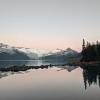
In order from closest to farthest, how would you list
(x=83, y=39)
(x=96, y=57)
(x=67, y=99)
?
(x=67, y=99)
(x=96, y=57)
(x=83, y=39)

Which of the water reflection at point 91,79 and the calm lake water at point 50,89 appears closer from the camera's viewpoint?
the calm lake water at point 50,89

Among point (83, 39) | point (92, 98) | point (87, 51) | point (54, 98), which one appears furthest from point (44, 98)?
point (83, 39)

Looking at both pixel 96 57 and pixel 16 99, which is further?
pixel 96 57

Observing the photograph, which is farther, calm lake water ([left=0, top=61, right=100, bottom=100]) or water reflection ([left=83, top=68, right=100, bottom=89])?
water reflection ([left=83, top=68, right=100, bottom=89])

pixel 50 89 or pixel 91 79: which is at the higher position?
pixel 91 79

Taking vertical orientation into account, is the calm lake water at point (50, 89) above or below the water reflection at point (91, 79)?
below

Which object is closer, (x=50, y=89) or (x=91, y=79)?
(x=50, y=89)

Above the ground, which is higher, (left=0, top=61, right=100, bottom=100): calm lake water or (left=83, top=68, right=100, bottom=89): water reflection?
(left=83, top=68, right=100, bottom=89): water reflection

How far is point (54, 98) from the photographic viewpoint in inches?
1174

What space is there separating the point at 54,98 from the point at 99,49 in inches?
4438

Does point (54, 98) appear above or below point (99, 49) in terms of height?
below

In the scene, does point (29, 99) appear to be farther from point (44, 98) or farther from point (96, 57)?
point (96, 57)

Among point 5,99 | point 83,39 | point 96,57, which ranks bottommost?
point 5,99

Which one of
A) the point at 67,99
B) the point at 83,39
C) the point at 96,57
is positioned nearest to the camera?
the point at 67,99
